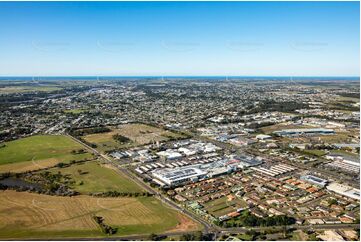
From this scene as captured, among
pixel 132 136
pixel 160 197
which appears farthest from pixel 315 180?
pixel 132 136

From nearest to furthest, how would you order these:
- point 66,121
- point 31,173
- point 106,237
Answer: point 106,237 → point 31,173 → point 66,121

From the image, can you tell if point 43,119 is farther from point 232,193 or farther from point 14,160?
point 232,193

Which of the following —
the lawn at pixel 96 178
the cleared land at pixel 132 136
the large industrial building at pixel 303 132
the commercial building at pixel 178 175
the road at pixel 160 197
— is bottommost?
the road at pixel 160 197

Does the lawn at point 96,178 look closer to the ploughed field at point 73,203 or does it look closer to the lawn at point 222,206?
the ploughed field at point 73,203

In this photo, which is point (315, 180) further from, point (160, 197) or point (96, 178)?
point (96, 178)

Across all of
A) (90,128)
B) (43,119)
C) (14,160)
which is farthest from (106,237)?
(43,119)

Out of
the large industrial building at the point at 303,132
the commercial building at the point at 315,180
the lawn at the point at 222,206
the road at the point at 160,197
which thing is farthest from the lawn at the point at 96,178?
the large industrial building at the point at 303,132

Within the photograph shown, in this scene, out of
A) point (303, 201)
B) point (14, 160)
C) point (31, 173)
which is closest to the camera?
point (303, 201)
